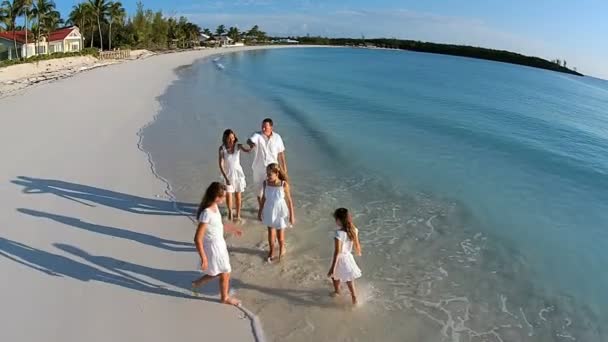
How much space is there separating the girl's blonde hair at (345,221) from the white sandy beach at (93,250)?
167 cm

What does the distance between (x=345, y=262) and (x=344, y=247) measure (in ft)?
0.74

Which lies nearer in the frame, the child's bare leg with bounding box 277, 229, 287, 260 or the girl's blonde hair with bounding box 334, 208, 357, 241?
the girl's blonde hair with bounding box 334, 208, 357, 241

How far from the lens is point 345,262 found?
5.68 m

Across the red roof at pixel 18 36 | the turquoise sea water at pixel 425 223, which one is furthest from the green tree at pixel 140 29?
the turquoise sea water at pixel 425 223

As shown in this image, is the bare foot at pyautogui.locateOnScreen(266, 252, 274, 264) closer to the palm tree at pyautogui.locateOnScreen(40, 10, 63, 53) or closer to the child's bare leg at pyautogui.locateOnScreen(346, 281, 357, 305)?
the child's bare leg at pyautogui.locateOnScreen(346, 281, 357, 305)

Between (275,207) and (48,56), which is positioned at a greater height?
(48,56)

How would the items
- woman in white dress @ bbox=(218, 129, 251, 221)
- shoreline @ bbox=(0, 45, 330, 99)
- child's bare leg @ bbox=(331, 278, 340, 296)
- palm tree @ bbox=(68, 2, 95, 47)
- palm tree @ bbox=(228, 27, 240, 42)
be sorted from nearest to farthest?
child's bare leg @ bbox=(331, 278, 340, 296) → woman in white dress @ bbox=(218, 129, 251, 221) → shoreline @ bbox=(0, 45, 330, 99) → palm tree @ bbox=(68, 2, 95, 47) → palm tree @ bbox=(228, 27, 240, 42)

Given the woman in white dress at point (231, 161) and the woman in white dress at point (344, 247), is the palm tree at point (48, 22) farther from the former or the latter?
the woman in white dress at point (344, 247)

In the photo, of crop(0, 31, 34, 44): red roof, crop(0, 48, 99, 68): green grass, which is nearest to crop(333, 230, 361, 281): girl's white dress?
crop(0, 48, 99, 68): green grass

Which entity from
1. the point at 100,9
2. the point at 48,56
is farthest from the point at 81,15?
the point at 48,56

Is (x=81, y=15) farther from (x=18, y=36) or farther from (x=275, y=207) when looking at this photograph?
(x=275, y=207)

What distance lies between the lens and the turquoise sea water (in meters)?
6.07

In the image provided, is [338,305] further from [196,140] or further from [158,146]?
[196,140]

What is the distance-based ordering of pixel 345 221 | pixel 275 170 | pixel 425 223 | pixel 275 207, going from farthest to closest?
pixel 425 223 → pixel 275 207 → pixel 275 170 → pixel 345 221
